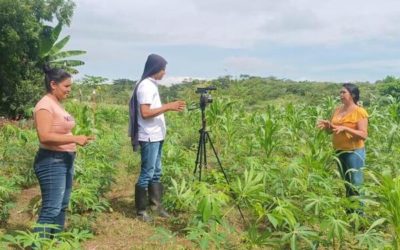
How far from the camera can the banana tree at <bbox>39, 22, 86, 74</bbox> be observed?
1723 centimetres

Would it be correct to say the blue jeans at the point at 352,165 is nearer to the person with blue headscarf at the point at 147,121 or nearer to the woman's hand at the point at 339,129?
the woman's hand at the point at 339,129

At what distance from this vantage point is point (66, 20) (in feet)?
57.2

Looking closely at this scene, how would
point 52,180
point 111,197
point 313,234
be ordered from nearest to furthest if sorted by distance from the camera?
Result: 1. point 313,234
2. point 52,180
3. point 111,197

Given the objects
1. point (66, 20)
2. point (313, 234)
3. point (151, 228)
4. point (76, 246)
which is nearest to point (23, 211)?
point (151, 228)

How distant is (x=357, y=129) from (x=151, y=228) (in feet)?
6.73

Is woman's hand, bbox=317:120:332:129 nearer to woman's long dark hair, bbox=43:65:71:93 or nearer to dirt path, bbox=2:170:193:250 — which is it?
dirt path, bbox=2:170:193:250

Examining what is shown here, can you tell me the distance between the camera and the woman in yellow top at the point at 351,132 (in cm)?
430

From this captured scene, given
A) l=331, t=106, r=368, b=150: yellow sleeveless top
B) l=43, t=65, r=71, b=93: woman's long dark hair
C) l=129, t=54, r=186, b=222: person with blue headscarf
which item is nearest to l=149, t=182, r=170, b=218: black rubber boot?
l=129, t=54, r=186, b=222: person with blue headscarf

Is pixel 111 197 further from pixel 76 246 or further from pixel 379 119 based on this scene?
pixel 379 119

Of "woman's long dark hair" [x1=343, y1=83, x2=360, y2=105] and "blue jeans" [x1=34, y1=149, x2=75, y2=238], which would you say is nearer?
"blue jeans" [x1=34, y1=149, x2=75, y2=238]

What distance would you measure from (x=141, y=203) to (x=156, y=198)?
16 cm

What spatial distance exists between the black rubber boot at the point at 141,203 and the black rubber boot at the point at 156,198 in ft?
0.33

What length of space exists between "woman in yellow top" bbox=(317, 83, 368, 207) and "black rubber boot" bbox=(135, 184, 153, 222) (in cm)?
174

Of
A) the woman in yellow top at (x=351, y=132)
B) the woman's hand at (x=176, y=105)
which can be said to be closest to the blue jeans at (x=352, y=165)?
the woman in yellow top at (x=351, y=132)
